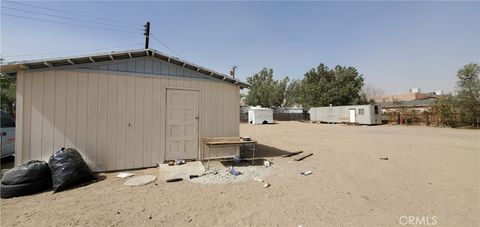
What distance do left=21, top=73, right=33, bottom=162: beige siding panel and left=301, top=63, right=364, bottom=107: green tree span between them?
111 ft

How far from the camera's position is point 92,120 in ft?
19.1

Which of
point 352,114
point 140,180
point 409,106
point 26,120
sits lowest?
point 140,180

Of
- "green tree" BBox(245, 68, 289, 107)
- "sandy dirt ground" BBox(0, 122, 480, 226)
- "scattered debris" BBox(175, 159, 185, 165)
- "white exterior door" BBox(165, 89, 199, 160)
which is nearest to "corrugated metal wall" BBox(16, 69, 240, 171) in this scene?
"white exterior door" BBox(165, 89, 199, 160)

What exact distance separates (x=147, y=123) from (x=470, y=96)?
2586cm

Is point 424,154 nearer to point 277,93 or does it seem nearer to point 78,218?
point 78,218

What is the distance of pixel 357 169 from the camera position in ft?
21.3

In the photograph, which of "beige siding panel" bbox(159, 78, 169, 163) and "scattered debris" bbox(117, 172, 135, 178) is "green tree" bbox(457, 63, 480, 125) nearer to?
"beige siding panel" bbox(159, 78, 169, 163)

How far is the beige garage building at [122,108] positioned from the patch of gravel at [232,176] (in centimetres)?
126

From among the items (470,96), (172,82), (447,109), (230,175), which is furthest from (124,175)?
(447,109)

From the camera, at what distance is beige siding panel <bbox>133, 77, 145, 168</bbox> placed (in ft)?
20.7

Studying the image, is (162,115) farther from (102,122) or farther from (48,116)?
(48,116)

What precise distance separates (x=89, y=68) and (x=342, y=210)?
655 centimetres

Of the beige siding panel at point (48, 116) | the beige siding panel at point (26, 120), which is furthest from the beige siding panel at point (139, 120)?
the beige siding panel at point (26, 120)

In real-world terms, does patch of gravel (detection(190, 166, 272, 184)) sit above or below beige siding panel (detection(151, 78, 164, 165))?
below
